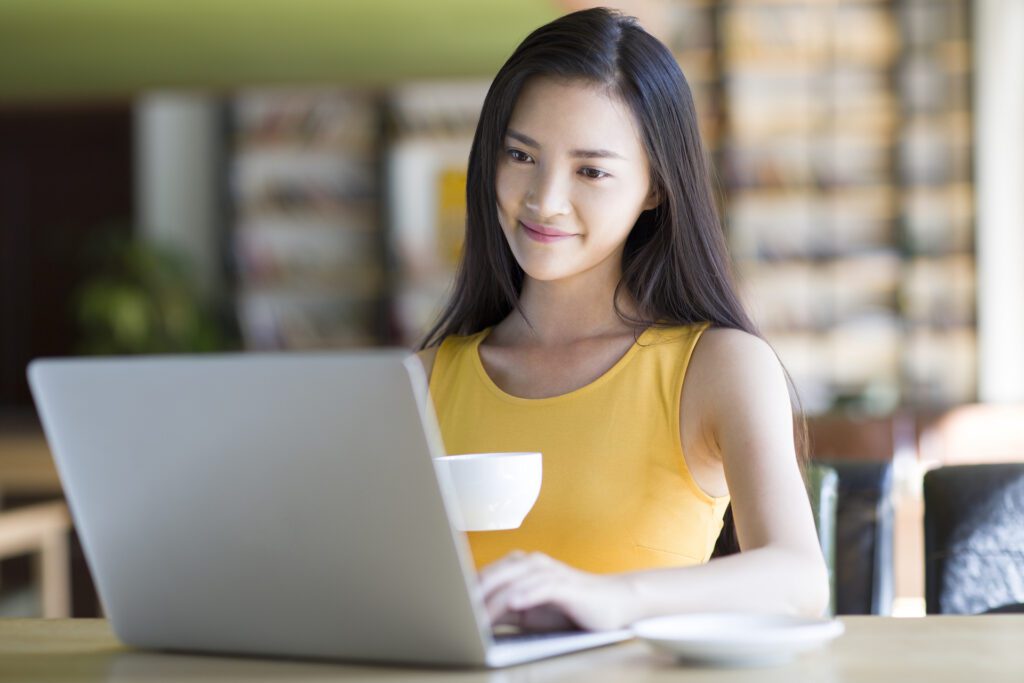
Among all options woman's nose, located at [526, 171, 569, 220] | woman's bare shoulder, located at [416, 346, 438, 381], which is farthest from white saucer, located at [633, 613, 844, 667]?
woman's bare shoulder, located at [416, 346, 438, 381]

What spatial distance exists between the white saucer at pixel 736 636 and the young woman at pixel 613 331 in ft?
0.81

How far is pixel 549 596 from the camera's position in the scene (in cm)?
96

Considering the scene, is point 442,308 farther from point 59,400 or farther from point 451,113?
point 451,113

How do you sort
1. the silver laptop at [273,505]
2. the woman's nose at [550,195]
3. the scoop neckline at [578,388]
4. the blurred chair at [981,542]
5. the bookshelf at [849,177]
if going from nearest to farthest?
1. the silver laptop at [273,505]
2. the woman's nose at [550,195]
3. the scoop neckline at [578,388]
4. the blurred chair at [981,542]
5. the bookshelf at [849,177]

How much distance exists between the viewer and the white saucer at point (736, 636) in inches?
35.5

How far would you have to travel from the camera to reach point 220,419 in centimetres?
89

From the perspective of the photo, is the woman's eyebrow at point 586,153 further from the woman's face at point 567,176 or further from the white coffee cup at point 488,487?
the white coffee cup at point 488,487

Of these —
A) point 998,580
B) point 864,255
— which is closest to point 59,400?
point 998,580

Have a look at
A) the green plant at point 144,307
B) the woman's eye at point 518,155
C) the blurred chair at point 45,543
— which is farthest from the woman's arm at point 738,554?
the green plant at point 144,307

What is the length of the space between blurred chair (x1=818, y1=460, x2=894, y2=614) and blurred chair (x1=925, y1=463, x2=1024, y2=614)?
8 cm

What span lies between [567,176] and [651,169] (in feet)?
0.37

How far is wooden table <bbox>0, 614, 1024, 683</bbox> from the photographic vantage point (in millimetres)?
891

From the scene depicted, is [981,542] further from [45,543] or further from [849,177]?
[849,177]

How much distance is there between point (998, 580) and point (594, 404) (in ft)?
1.84
